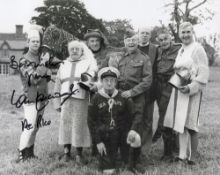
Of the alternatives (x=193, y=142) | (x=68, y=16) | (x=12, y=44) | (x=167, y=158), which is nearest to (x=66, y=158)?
(x=167, y=158)

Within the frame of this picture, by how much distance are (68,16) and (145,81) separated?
42877 millimetres

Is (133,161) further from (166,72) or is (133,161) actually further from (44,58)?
(44,58)

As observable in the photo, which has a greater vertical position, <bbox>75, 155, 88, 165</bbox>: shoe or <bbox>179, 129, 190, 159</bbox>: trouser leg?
<bbox>179, 129, 190, 159</bbox>: trouser leg

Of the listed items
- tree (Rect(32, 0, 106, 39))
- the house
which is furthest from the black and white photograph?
the house

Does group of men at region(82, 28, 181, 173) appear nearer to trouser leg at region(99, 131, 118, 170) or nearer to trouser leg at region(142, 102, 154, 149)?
trouser leg at region(142, 102, 154, 149)

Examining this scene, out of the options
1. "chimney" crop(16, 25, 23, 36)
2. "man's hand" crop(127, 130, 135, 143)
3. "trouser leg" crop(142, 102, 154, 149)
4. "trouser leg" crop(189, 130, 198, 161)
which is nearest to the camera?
"man's hand" crop(127, 130, 135, 143)

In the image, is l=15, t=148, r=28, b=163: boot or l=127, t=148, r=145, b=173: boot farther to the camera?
l=15, t=148, r=28, b=163: boot

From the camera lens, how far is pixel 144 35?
23.1 feet

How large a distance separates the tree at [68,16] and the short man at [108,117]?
41.4m

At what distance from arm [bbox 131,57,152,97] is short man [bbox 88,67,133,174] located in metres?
0.26

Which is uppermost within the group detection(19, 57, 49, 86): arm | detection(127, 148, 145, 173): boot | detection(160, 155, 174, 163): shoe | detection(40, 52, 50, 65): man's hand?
detection(40, 52, 50, 65): man's hand

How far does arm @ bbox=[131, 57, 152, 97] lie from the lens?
21.4ft

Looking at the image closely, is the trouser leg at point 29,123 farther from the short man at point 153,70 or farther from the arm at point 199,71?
the arm at point 199,71

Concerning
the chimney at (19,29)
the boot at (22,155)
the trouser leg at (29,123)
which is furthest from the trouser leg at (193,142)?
the chimney at (19,29)
